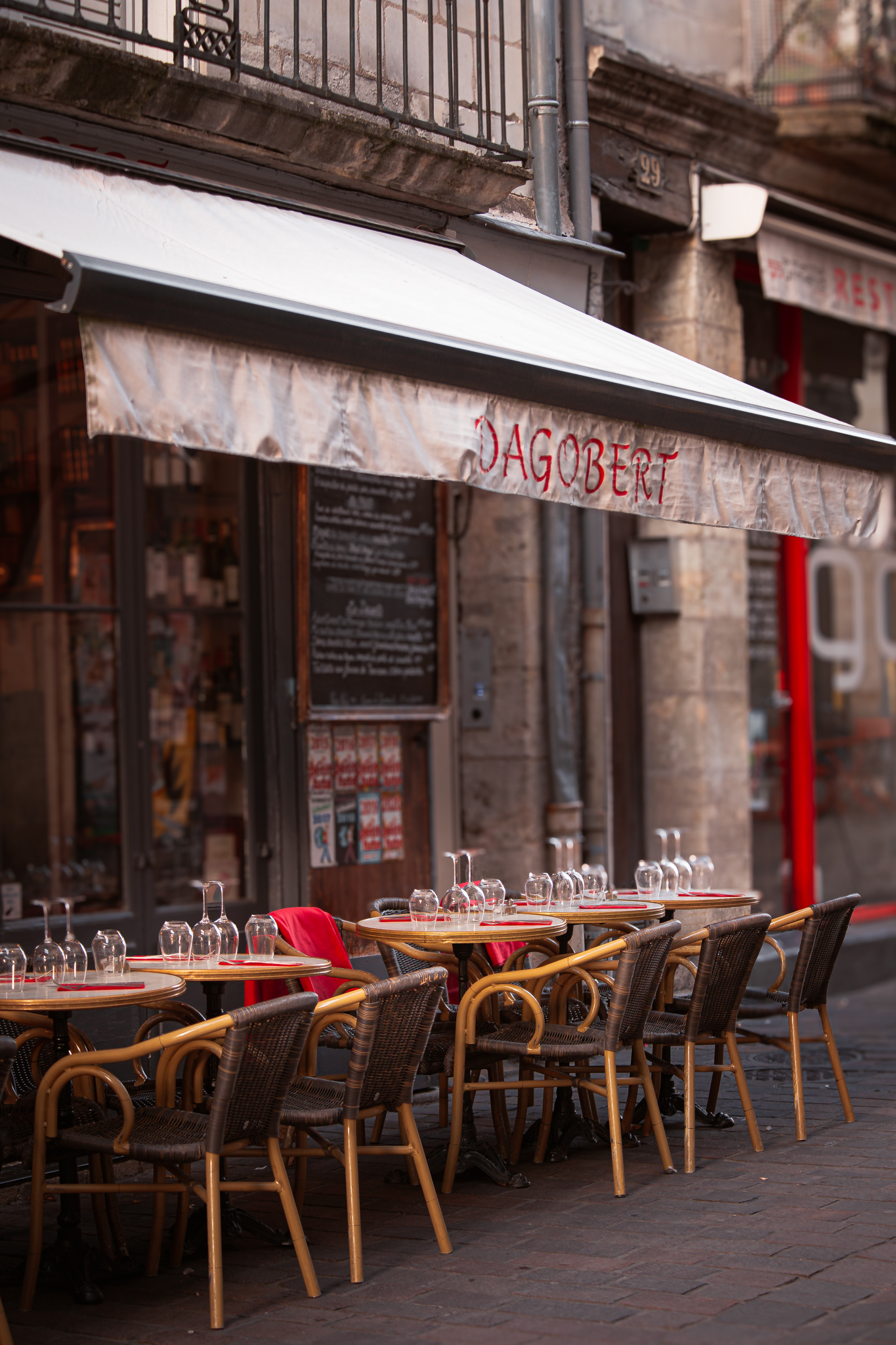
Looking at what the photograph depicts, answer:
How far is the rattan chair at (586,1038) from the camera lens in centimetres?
605

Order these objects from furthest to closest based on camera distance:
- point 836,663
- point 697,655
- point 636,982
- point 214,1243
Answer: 1. point 836,663
2. point 697,655
3. point 636,982
4. point 214,1243

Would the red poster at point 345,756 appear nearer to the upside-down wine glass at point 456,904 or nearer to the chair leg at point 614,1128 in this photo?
the upside-down wine glass at point 456,904

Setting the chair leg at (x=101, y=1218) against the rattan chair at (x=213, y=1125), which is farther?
the chair leg at (x=101, y=1218)

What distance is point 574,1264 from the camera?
522 cm

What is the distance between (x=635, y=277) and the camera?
11.0 meters

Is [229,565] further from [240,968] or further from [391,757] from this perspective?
[240,968]

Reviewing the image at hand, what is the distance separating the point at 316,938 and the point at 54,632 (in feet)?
7.49

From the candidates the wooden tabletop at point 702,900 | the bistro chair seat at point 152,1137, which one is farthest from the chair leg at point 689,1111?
the bistro chair seat at point 152,1137

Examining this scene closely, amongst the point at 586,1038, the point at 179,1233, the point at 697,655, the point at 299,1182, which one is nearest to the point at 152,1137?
the point at 179,1233

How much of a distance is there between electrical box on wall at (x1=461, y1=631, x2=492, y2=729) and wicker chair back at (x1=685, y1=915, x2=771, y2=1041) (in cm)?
323

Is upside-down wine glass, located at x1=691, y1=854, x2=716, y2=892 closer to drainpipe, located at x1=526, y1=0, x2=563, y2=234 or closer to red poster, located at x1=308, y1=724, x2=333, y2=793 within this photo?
red poster, located at x1=308, y1=724, x2=333, y2=793

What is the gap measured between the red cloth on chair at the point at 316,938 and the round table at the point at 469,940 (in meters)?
0.20

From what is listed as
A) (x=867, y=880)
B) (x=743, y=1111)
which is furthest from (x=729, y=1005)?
(x=867, y=880)

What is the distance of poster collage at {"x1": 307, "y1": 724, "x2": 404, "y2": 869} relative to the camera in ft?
29.3
